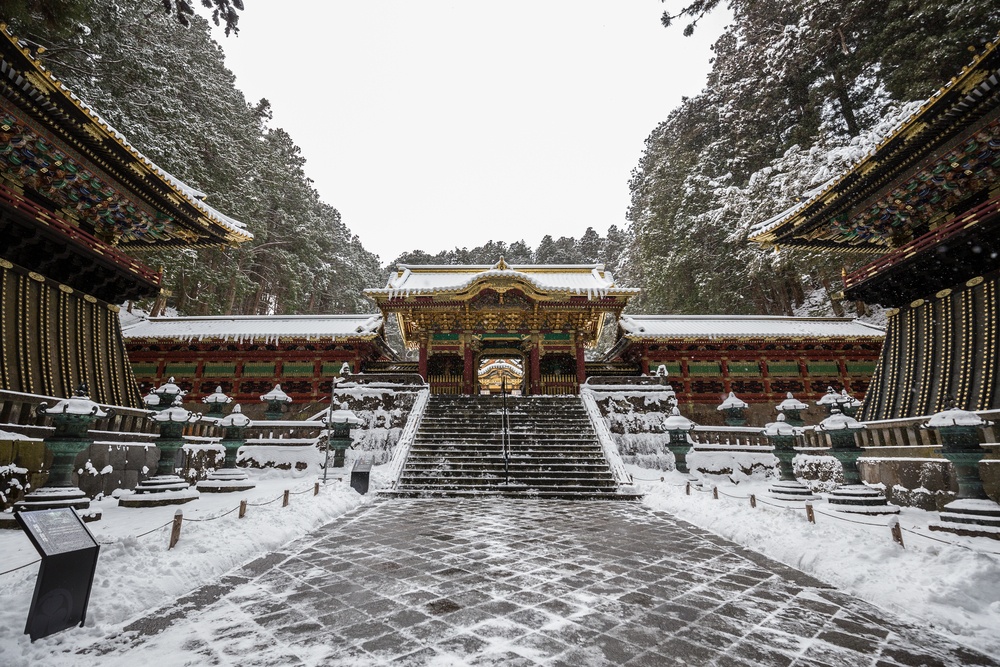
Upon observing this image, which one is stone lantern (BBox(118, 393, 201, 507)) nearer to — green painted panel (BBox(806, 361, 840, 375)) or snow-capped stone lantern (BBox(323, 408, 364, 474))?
snow-capped stone lantern (BBox(323, 408, 364, 474))

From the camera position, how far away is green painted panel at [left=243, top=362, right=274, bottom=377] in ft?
61.0

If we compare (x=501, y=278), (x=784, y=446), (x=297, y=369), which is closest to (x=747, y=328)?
(x=501, y=278)

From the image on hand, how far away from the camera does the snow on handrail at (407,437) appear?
33.3 ft

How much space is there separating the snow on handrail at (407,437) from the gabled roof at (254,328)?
546 centimetres

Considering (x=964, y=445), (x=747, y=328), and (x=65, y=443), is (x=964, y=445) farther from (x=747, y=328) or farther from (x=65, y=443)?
(x=747, y=328)

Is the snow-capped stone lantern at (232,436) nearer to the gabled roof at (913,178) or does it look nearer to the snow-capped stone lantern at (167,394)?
the snow-capped stone lantern at (167,394)

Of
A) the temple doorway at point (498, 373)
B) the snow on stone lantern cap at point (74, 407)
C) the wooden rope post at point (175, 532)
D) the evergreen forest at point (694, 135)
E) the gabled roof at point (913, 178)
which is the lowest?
the wooden rope post at point (175, 532)

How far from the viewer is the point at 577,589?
3.86 meters

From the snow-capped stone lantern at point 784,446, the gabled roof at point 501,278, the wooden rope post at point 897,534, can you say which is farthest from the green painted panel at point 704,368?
the wooden rope post at point 897,534

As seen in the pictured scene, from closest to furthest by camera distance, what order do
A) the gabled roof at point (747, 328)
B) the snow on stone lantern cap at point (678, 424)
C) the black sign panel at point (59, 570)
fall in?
the black sign panel at point (59, 570) → the snow on stone lantern cap at point (678, 424) → the gabled roof at point (747, 328)

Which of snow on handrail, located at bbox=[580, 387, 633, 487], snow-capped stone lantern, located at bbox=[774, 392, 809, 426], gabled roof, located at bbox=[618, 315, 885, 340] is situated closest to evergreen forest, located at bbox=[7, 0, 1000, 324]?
gabled roof, located at bbox=[618, 315, 885, 340]

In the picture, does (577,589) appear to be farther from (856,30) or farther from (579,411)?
(856,30)

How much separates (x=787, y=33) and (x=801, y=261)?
10.2 m

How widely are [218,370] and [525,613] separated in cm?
1940
